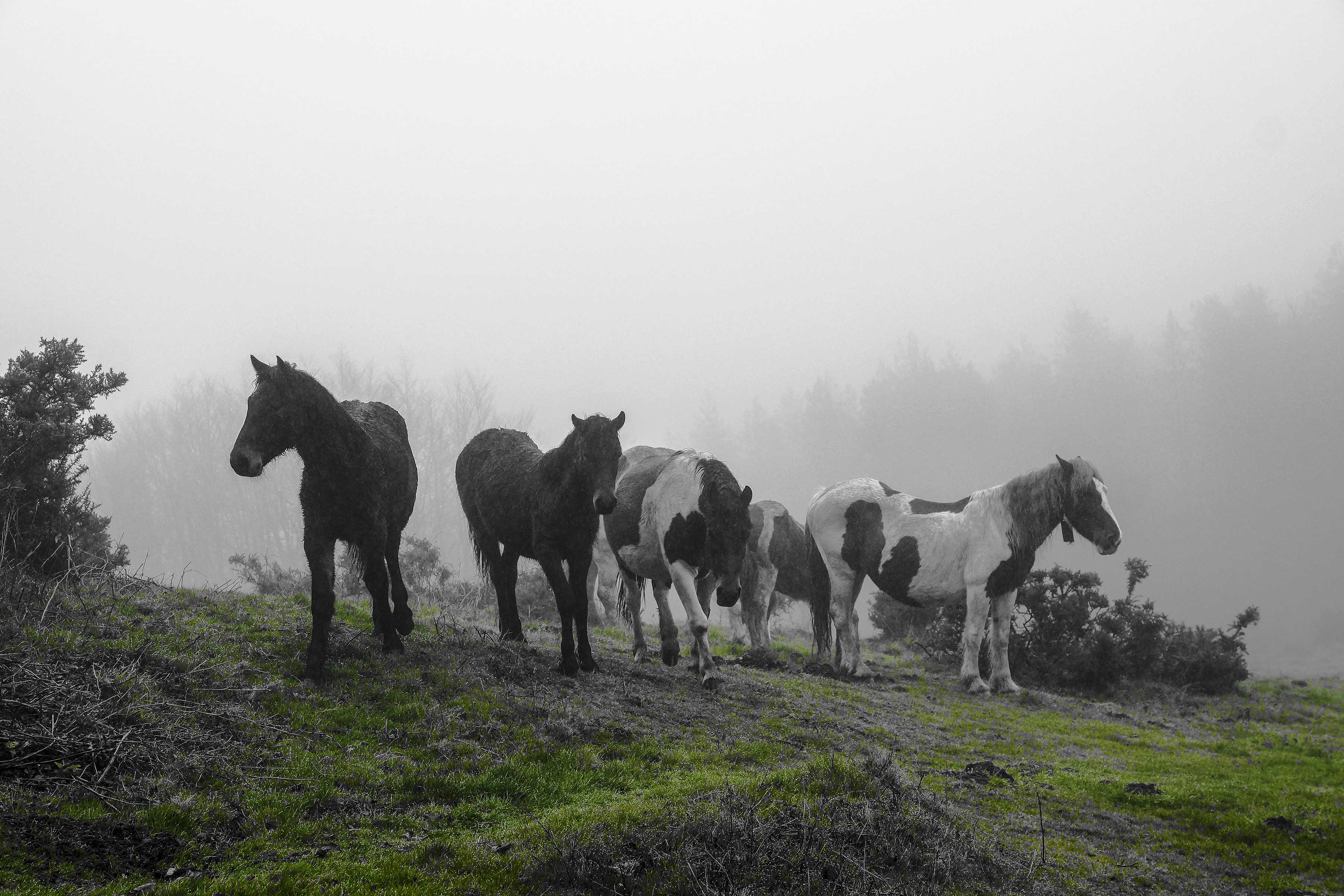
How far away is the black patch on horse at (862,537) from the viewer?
1166cm

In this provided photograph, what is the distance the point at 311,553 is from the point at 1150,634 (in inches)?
551

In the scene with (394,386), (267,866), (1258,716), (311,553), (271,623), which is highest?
A: (394,386)

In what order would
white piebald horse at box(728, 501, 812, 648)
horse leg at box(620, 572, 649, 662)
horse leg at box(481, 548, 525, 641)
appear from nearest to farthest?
horse leg at box(481, 548, 525, 641) < horse leg at box(620, 572, 649, 662) < white piebald horse at box(728, 501, 812, 648)

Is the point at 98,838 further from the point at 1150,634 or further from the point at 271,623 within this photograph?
the point at 1150,634

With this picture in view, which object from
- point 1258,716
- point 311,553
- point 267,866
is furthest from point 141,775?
point 1258,716

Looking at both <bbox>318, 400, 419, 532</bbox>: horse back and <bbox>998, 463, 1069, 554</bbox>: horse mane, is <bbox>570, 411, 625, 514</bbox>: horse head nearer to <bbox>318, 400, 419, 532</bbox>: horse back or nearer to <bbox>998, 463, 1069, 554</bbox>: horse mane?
<bbox>318, 400, 419, 532</bbox>: horse back

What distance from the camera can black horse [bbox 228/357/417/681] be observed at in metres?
6.22

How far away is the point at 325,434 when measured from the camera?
6582 millimetres

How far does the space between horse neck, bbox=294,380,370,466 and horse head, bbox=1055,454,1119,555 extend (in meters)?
9.35

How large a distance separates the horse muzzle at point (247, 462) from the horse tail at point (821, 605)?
8.61 meters

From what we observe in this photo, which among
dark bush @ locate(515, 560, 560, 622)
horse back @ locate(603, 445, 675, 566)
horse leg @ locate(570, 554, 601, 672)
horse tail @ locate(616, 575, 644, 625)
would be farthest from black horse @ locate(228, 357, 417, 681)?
dark bush @ locate(515, 560, 560, 622)

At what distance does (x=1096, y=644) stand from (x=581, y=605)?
33.2 ft

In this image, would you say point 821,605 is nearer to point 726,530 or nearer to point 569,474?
point 726,530

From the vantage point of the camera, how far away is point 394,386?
4241cm
